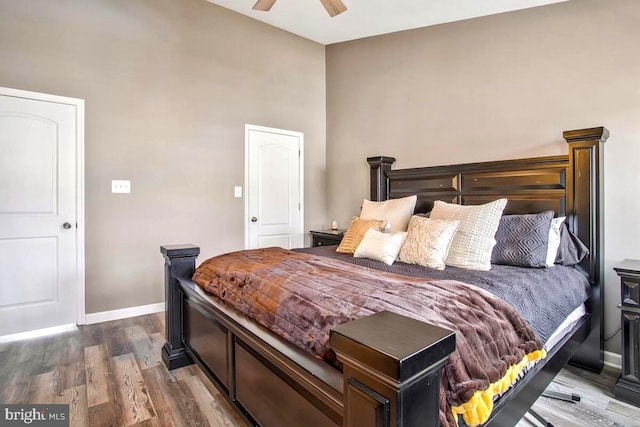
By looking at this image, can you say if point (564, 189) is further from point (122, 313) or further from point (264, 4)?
point (122, 313)

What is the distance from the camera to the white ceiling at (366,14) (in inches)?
117

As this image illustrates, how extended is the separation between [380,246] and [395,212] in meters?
0.70

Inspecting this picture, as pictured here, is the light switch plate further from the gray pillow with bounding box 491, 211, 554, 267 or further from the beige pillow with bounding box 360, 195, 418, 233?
the gray pillow with bounding box 491, 211, 554, 267

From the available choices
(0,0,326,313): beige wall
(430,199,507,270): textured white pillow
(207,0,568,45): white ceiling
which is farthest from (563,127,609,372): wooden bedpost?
(0,0,326,313): beige wall

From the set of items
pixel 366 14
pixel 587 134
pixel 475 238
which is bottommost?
pixel 475 238

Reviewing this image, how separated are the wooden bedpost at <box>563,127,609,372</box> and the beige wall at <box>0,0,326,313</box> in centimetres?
313

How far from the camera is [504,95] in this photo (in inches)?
116

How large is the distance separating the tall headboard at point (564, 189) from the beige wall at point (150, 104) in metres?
2.34

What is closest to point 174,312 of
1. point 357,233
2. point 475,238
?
point 357,233

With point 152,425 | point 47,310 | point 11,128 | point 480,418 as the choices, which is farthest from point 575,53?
point 47,310

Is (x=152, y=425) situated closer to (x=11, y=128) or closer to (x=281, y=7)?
(x=11, y=128)

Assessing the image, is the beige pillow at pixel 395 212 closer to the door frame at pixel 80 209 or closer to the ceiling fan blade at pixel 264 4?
the ceiling fan blade at pixel 264 4

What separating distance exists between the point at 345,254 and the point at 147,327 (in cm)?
193

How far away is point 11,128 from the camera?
2.83m
